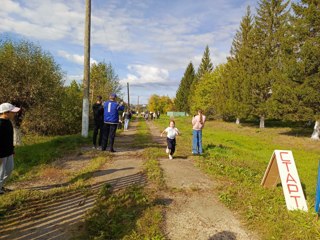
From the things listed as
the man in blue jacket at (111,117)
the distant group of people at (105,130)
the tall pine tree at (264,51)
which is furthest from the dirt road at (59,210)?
the tall pine tree at (264,51)

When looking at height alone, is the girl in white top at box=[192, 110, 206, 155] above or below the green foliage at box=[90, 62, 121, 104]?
below

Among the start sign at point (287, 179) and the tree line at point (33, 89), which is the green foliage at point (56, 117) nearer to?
the tree line at point (33, 89)

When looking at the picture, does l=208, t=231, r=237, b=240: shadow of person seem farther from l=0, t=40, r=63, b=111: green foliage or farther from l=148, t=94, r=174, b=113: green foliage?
l=148, t=94, r=174, b=113: green foliage

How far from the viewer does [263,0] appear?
35.1 metres

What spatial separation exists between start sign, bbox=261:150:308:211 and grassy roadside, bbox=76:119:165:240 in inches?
109

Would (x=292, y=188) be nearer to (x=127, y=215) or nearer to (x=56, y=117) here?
(x=127, y=215)

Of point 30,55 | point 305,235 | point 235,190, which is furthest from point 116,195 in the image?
point 30,55

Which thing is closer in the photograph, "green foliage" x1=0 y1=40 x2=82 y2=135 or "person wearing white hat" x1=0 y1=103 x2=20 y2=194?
"person wearing white hat" x1=0 y1=103 x2=20 y2=194

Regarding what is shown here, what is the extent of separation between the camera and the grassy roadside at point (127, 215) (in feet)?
14.2

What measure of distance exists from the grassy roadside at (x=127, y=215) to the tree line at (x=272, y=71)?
2014 cm

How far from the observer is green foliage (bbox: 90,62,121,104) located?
3959 centimetres

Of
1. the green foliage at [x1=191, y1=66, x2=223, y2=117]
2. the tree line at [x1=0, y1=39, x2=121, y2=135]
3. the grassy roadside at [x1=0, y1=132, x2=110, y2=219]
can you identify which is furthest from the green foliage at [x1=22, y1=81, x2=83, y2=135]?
the green foliage at [x1=191, y1=66, x2=223, y2=117]

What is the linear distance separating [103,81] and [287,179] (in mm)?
39927

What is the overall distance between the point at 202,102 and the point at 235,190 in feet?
157
